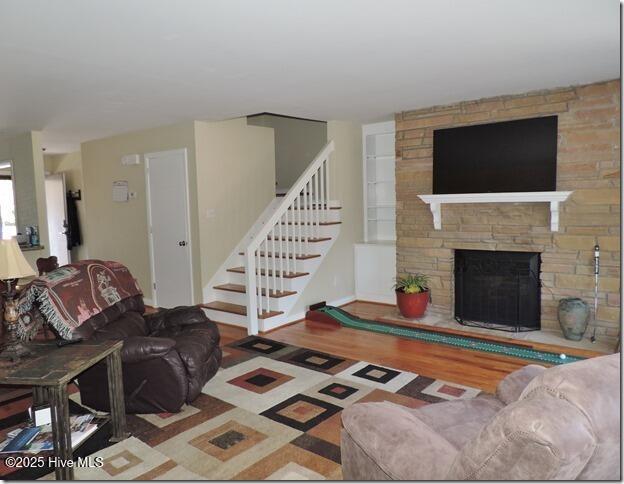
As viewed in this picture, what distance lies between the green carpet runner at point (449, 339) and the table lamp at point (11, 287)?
10.9ft

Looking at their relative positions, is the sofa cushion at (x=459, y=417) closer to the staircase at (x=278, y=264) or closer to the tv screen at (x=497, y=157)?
the tv screen at (x=497, y=157)

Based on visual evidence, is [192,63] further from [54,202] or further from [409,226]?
[54,202]

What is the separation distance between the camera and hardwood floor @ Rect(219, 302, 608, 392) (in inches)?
148

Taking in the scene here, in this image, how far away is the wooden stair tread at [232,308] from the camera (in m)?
5.15

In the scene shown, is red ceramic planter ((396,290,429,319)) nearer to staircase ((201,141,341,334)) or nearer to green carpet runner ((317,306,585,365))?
green carpet runner ((317,306,585,365))

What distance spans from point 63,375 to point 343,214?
14.3 ft

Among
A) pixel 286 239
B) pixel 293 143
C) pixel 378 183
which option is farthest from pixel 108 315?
pixel 293 143

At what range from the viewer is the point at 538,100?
4.55 metres

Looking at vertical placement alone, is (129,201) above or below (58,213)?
above

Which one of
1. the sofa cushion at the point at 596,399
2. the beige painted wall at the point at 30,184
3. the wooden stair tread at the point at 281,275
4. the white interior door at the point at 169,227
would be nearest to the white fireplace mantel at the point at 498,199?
the wooden stair tread at the point at 281,275

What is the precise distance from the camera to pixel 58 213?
8.77 metres

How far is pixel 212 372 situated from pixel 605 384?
280 centimetres

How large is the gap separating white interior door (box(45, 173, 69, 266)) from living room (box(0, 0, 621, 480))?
1.37 meters

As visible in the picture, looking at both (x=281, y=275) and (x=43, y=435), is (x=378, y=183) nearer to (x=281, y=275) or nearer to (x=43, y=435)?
(x=281, y=275)
